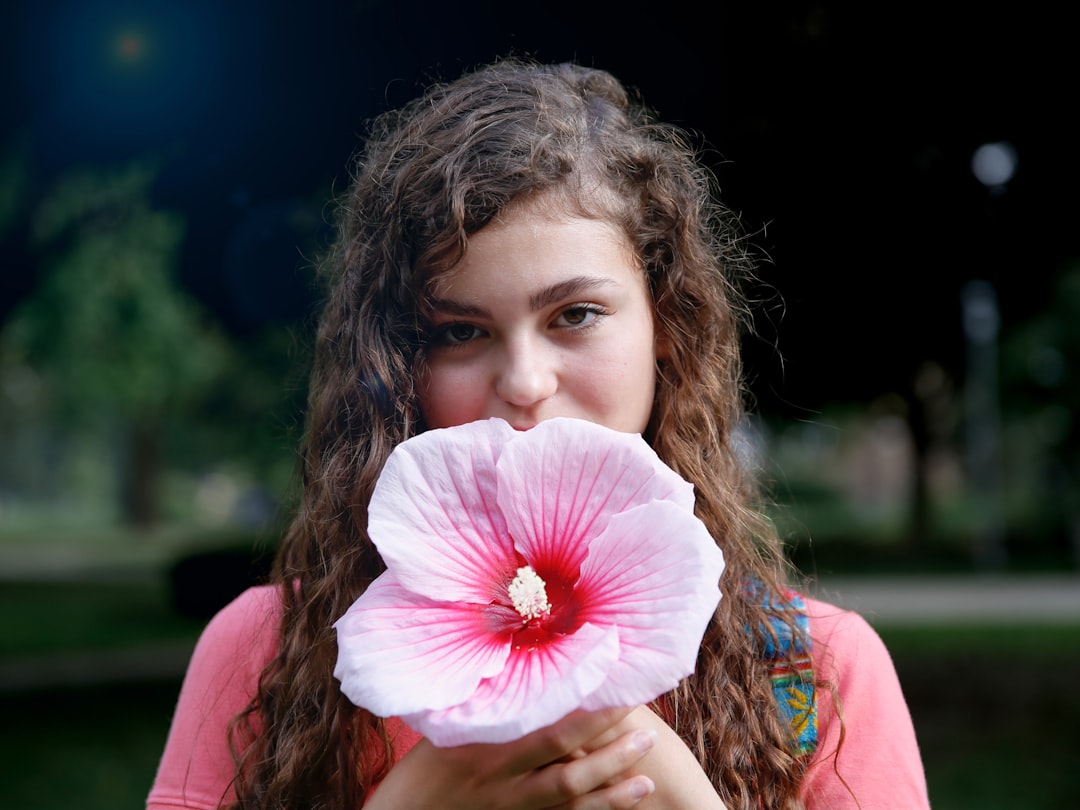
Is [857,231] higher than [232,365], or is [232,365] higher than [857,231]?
[232,365]

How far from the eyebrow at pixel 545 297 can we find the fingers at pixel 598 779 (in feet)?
1.97

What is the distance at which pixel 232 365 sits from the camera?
1989cm

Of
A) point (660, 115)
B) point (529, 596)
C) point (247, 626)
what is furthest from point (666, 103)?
point (529, 596)

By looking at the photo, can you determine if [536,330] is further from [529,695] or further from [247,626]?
[247,626]

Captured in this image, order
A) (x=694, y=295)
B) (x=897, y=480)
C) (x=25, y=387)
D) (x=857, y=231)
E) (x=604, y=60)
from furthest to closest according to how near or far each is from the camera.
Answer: (x=897, y=480), (x=25, y=387), (x=857, y=231), (x=604, y=60), (x=694, y=295)

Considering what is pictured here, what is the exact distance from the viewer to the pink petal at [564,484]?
1.22 m

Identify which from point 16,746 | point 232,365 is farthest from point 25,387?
point 16,746

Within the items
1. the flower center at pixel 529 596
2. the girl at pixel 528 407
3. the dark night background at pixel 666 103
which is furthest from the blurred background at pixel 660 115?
the flower center at pixel 529 596

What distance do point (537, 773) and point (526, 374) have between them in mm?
525

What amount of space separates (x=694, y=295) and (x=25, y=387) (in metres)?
38.8

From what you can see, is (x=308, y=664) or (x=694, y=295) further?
(x=694, y=295)

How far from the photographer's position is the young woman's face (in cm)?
150

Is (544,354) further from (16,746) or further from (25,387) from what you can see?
(25,387)

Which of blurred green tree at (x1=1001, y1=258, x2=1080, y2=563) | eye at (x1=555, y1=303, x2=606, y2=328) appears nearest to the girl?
eye at (x1=555, y1=303, x2=606, y2=328)
